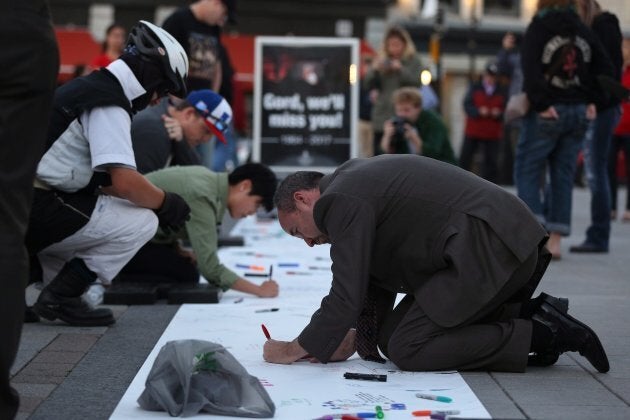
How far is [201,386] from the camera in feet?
13.5

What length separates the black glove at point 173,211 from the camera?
6.03 meters

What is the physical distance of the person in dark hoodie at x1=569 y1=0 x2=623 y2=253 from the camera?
9320 mm

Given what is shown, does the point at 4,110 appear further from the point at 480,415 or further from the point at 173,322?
the point at 173,322

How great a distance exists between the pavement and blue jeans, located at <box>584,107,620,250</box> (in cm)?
280

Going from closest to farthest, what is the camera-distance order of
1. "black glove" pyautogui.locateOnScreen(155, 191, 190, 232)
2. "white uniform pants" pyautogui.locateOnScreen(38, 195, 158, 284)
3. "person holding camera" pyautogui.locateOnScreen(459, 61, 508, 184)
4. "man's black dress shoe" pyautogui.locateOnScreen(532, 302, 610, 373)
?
"man's black dress shoe" pyautogui.locateOnScreen(532, 302, 610, 373)
"white uniform pants" pyautogui.locateOnScreen(38, 195, 158, 284)
"black glove" pyautogui.locateOnScreen(155, 191, 190, 232)
"person holding camera" pyautogui.locateOnScreen(459, 61, 508, 184)

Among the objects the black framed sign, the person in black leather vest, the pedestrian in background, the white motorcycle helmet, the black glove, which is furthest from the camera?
the black framed sign

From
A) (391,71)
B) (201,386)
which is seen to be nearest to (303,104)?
(391,71)

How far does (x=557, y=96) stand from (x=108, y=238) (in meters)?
4.13

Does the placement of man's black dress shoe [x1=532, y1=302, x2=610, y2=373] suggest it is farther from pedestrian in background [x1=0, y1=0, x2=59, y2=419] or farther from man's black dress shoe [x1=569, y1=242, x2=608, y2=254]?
man's black dress shoe [x1=569, y1=242, x2=608, y2=254]

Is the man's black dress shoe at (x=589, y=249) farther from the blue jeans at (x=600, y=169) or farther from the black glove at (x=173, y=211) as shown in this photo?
the black glove at (x=173, y=211)

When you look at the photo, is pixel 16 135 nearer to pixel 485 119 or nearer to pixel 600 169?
pixel 600 169

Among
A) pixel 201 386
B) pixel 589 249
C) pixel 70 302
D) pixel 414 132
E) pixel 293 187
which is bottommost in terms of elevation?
pixel 589 249

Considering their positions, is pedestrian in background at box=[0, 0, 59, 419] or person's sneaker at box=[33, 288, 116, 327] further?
person's sneaker at box=[33, 288, 116, 327]


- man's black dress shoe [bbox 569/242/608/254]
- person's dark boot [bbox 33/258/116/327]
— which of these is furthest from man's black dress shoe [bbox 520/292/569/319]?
man's black dress shoe [bbox 569/242/608/254]
